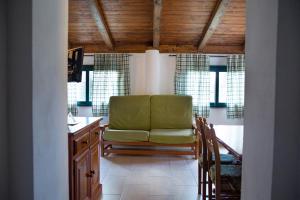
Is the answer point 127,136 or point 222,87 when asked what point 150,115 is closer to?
point 127,136

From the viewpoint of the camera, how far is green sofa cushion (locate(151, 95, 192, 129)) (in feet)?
16.0

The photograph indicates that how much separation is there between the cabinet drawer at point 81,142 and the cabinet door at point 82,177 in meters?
0.06

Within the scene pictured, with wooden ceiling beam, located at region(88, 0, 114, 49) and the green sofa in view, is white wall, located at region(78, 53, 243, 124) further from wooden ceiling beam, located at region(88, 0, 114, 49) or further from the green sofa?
wooden ceiling beam, located at region(88, 0, 114, 49)

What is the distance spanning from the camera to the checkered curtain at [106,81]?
559cm

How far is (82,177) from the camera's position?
6.75 ft

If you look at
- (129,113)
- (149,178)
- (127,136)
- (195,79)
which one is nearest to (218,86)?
(195,79)

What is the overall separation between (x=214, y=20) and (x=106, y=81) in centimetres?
272

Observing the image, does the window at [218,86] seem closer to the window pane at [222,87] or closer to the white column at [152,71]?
the window pane at [222,87]
